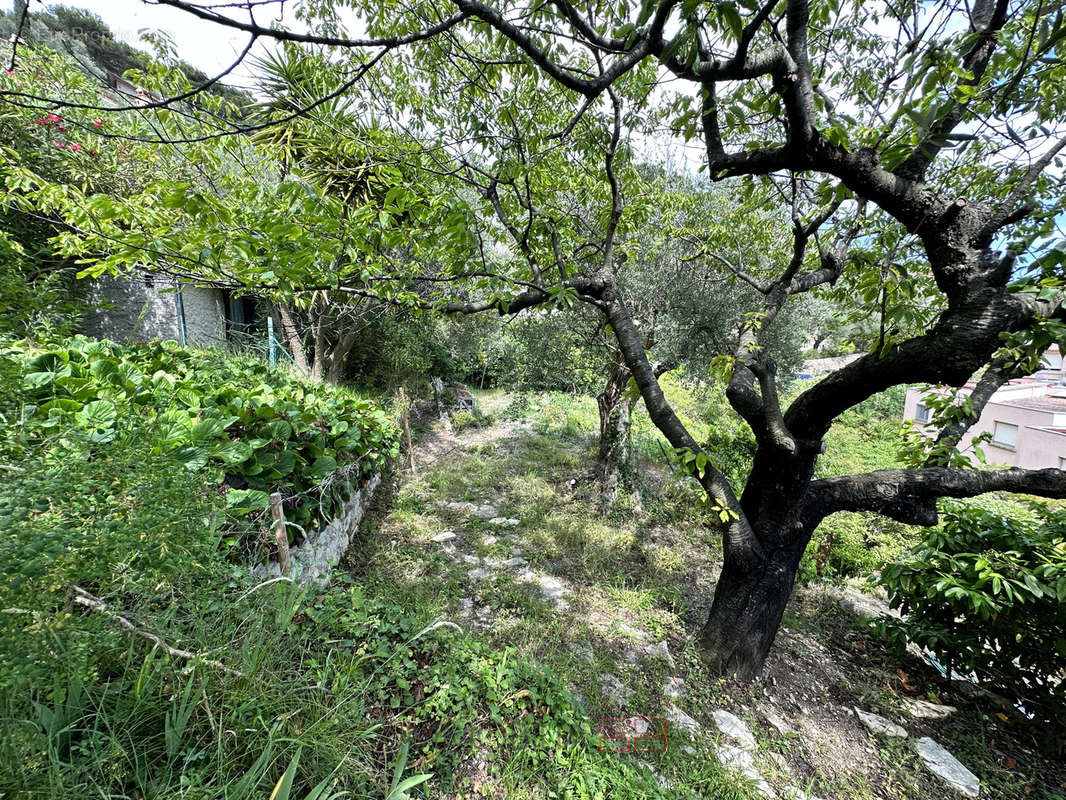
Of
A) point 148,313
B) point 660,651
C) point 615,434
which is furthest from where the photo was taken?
point 148,313

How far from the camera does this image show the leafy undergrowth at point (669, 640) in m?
2.25

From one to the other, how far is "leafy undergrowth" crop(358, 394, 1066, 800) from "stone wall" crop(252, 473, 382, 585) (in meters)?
0.28

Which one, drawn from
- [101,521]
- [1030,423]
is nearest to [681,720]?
[101,521]

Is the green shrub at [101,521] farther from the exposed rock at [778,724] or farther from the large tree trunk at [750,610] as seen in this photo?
the exposed rock at [778,724]

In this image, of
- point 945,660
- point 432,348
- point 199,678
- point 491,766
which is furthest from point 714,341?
point 432,348

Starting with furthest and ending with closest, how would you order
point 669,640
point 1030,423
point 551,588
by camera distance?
point 1030,423
point 551,588
point 669,640

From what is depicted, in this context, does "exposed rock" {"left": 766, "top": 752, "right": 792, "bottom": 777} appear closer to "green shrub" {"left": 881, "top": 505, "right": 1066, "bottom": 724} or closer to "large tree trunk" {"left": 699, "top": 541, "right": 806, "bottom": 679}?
"large tree trunk" {"left": 699, "top": 541, "right": 806, "bottom": 679}

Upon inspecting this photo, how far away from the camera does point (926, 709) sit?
2.73 metres

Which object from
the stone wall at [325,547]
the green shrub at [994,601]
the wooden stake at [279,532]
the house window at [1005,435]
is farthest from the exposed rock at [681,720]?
the house window at [1005,435]

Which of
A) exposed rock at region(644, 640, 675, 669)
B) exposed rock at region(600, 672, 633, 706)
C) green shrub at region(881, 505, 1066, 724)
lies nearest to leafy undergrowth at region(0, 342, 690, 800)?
exposed rock at region(600, 672, 633, 706)

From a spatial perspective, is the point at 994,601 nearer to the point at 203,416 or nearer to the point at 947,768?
the point at 947,768

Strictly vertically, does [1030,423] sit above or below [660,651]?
above

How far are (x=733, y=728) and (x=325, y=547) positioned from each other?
3145mm

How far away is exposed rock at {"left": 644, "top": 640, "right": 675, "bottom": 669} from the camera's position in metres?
2.90
